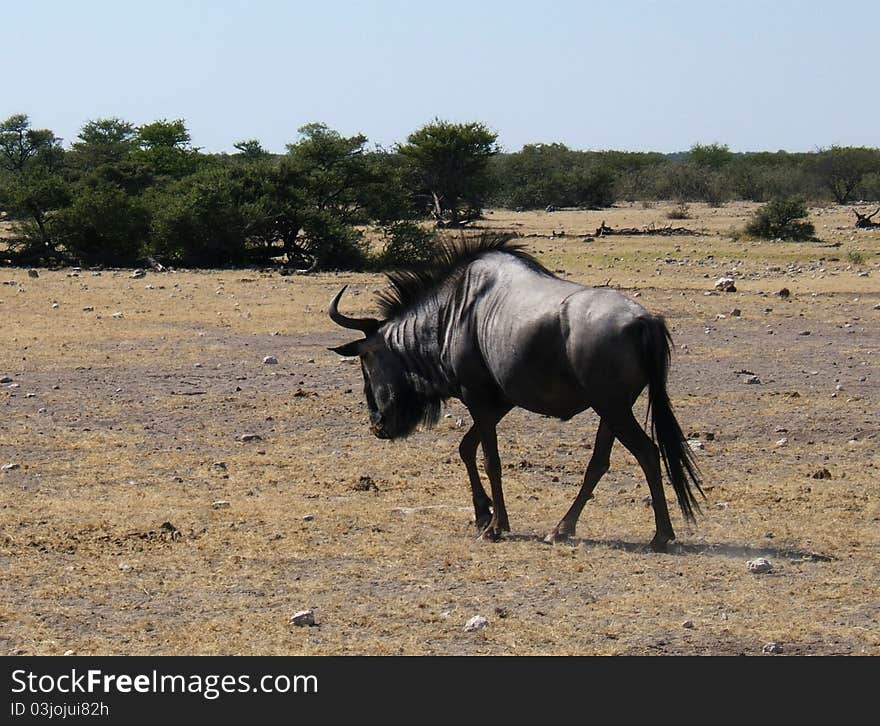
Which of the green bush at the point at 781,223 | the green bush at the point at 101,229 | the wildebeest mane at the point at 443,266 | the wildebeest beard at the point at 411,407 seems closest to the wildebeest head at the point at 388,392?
the wildebeest beard at the point at 411,407

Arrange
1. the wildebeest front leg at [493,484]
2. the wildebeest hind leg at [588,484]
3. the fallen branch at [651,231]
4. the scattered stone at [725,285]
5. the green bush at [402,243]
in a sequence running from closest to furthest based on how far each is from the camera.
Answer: the wildebeest hind leg at [588,484]
the wildebeest front leg at [493,484]
the scattered stone at [725,285]
the green bush at [402,243]
the fallen branch at [651,231]

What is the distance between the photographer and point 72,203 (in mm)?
31391

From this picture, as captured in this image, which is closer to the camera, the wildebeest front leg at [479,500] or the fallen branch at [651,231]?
the wildebeest front leg at [479,500]

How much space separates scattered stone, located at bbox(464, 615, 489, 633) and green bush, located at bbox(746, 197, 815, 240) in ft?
101

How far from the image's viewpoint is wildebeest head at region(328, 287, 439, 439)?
31.4 ft

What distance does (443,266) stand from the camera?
9461 mm

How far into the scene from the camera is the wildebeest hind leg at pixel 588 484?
8398 millimetres

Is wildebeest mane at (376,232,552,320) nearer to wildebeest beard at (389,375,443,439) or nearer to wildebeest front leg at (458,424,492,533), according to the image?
wildebeest beard at (389,375,443,439)

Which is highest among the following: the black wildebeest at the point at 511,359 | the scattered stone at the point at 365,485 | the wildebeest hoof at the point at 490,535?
the black wildebeest at the point at 511,359

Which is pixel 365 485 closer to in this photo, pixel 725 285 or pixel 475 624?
pixel 475 624

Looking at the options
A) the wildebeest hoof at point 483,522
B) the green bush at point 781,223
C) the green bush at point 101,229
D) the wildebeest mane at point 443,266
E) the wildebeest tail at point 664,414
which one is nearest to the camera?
the wildebeest tail at point 664,414

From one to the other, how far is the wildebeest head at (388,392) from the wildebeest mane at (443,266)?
0.26 meters

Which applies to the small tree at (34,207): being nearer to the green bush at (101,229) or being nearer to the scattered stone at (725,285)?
the green bush at (101,229)

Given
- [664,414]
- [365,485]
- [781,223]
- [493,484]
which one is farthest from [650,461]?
[781,223]
